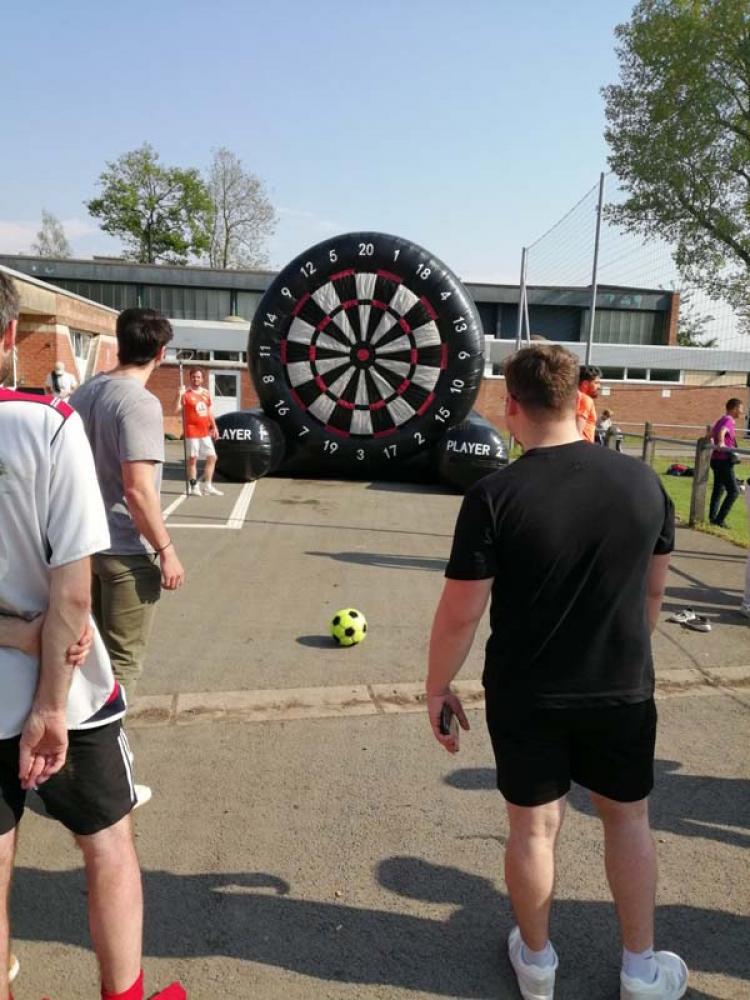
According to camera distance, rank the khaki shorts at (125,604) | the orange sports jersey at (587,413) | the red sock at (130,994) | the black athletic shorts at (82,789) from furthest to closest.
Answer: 1. the orange sports jersey at (587,413)
2. the khaki shorts at (125,604)
3. the red sock at (130,994)
4. the black athletic shorts at (82,789)

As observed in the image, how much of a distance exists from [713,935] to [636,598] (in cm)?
126

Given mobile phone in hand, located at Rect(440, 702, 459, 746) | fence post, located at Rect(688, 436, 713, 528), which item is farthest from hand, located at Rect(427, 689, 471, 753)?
fence post, located at Rect(688, 436, 713, 528)

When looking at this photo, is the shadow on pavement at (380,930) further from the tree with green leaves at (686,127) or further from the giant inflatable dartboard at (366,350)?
the tree with green leaves at (686,127)

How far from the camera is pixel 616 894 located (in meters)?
2.24

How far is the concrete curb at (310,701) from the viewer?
410cm

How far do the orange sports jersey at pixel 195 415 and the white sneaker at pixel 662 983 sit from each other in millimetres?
9755

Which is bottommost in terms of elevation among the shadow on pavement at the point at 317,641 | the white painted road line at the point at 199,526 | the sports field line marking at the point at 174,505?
the shadow on pavement at the point at 317,641

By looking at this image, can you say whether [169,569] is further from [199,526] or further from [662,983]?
[199,526]

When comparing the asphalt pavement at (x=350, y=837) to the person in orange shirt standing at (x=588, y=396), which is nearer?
the asphalt pavement at (x=350, y=837)

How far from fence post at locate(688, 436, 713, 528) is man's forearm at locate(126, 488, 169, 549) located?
304 inches

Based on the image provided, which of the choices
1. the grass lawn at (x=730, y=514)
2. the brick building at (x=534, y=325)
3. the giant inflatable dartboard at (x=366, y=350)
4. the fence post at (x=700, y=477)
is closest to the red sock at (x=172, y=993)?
the grass lawn at (x=730, y=514)

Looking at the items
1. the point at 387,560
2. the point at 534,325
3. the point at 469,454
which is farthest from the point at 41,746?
the point at 534,325

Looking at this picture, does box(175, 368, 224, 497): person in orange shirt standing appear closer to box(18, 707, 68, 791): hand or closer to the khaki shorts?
the khaki shorts

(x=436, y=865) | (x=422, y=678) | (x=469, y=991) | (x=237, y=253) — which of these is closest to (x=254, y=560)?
(x=422, y=678)
